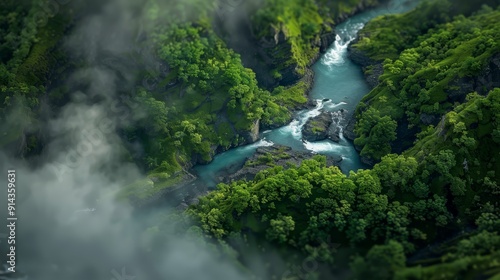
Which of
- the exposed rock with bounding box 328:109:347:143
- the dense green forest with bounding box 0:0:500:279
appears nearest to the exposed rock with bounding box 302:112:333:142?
the exposed rock with bounding box 328:109:347:143

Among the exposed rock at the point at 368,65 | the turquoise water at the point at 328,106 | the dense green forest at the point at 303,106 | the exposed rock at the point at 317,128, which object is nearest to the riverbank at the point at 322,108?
the turquoise water at the point at 328,106

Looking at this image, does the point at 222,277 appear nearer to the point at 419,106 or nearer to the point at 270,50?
the point at 419,106

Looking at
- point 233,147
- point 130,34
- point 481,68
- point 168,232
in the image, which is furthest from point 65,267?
point 481,68

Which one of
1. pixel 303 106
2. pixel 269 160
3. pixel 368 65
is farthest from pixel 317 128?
pixel 368 65

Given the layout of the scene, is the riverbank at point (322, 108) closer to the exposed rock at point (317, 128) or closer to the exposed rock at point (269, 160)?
the exposed rock at point (317, 128)

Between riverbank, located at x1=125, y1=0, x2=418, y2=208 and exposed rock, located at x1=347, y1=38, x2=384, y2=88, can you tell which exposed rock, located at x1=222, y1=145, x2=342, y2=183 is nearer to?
riverbank, located at x1=125, y1=0, x2=418, y2=208
